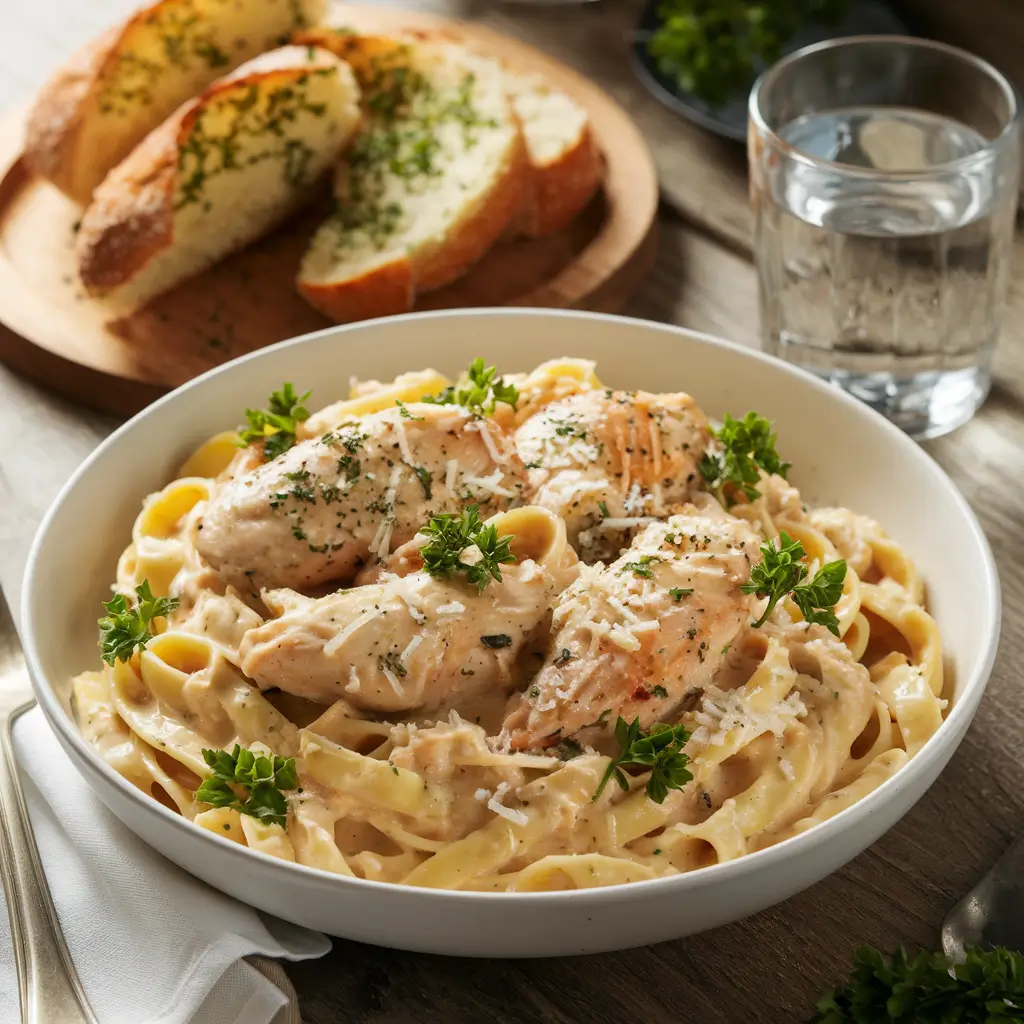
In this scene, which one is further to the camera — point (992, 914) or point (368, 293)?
point (368, 293)

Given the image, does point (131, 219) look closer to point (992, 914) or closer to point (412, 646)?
point (412, 646)

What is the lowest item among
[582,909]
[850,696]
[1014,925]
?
[1014,925]

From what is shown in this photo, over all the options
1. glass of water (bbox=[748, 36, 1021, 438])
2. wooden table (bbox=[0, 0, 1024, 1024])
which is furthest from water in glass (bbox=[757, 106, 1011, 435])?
wooden table (bbox=[0, 0, 1024, 1024])

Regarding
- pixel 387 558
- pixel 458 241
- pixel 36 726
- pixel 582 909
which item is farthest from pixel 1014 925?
pixel 458 241

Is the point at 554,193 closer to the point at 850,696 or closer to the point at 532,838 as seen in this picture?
the point at 850,696

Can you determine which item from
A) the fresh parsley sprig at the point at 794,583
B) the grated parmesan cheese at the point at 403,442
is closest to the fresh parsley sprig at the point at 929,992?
the fresh parsley sprig at the point at 794,583

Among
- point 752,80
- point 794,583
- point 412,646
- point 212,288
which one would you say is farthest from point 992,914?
point 752,80

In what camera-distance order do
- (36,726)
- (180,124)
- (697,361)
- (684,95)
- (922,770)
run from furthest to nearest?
1. (684,95)
2. (180,124)
3. (697,361)
4. (36,726)
5. (922,770)

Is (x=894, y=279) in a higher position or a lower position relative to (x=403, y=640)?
lower
